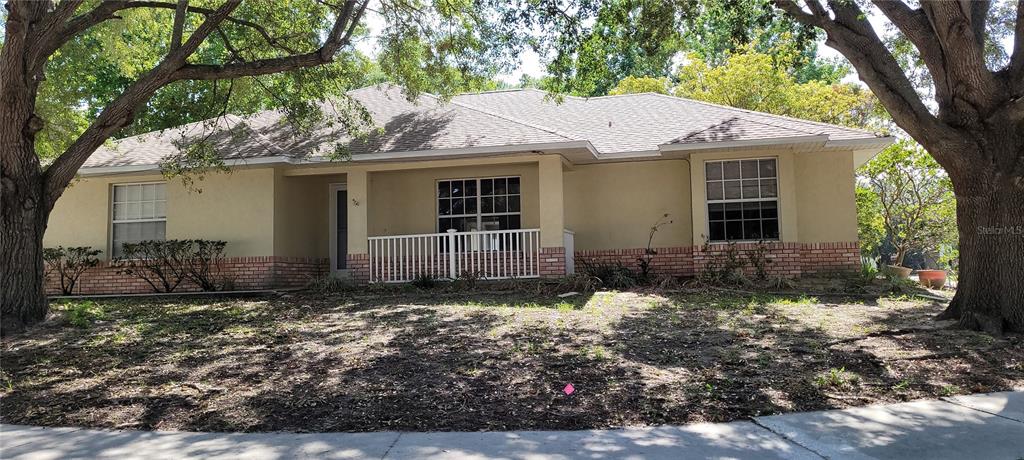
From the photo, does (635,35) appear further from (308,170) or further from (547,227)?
(308,170)

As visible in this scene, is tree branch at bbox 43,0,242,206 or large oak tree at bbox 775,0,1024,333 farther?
tree branch at bbox 43,0,242,206

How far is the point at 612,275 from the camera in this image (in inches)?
473

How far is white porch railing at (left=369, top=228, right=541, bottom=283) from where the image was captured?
12430 mm

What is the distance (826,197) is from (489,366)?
9.27 meters

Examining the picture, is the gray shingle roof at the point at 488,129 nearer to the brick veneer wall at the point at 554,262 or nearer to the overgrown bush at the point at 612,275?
the brick veneer wall at the point at 554,262

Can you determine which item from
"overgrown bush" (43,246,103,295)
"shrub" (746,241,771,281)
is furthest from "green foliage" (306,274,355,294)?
"shrub" (746,241,771,281)

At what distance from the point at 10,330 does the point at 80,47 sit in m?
10.1

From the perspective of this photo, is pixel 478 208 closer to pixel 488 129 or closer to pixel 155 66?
pixel 488 129

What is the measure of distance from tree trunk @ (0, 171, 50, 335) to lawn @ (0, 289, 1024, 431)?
32 cm

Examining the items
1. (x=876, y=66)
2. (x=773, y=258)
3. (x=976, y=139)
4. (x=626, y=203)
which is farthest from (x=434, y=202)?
(x=976, y=139)

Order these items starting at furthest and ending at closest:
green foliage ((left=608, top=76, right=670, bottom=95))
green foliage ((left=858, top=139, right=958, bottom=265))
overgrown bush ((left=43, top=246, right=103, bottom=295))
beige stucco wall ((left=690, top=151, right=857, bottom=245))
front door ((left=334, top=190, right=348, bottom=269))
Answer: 1. green foliage ((left=608, top=76, right=670, bottom=95))
2. green foliage ((left=858, top=139, right=958, bottom=265))
3. front door ((left=334, top=190, right=348, bottom=269))
4. overgrown bush ((left=43, top=246, right=103, bottom=295))
5. beige stucco wall ((left=690, top=151, right=857, bottom=245))

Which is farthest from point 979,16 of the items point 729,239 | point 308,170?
point 308,170

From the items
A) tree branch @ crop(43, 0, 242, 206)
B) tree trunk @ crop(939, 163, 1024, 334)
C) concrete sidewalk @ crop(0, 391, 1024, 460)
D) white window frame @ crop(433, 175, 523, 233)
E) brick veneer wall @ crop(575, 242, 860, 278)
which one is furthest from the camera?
white window frame @ crop(433, 175, 523, 233)

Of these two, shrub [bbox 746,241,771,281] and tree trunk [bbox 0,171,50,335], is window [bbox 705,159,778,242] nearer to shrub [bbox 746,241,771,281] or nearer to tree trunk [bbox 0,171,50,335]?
shrub [bbox 746,241,771,281]
